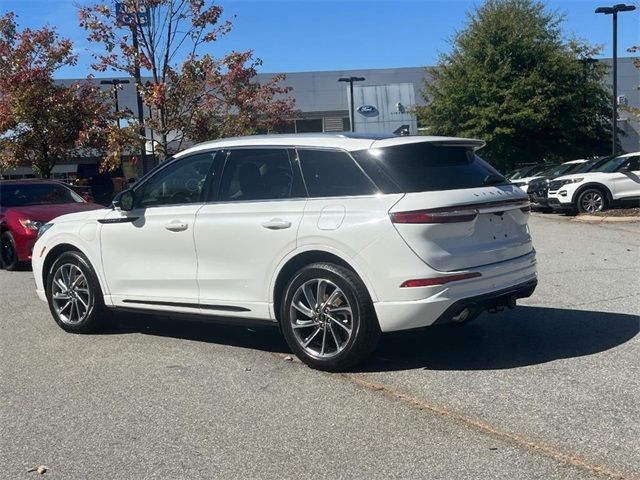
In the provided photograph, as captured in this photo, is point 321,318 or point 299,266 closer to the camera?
point 321,318

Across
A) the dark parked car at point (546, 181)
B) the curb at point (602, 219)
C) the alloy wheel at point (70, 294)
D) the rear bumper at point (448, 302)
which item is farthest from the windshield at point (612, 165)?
the alloy wheel at point (70, 294)

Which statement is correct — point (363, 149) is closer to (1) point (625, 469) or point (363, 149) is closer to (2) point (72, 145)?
(1) point (625, 469)

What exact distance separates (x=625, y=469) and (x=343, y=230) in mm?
2422

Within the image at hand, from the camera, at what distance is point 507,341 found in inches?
245

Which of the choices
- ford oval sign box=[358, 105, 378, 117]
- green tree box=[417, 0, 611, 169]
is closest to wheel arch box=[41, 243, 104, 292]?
green tree box=[417, 0, 611, 169]

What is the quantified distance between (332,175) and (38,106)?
16581mm

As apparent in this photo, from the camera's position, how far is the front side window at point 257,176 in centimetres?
583

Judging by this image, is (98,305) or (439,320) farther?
Result: (98,305)

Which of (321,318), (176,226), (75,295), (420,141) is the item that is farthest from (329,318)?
(75,295)

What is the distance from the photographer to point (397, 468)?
12.6 feet

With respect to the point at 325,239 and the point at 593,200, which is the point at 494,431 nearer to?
the point at 325,239

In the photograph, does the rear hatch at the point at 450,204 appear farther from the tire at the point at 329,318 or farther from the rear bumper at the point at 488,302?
the tire at the point at 329,318

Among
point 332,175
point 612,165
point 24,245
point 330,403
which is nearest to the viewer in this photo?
point 330,403

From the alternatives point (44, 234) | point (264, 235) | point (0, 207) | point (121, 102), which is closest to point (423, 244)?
point (264, 235)
